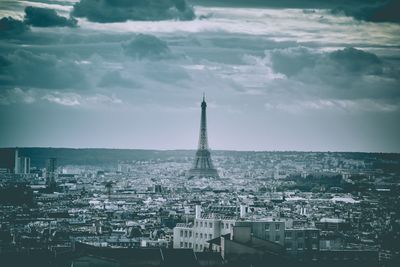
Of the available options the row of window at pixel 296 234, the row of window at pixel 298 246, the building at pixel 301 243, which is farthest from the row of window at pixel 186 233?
Result: the row of window at pixel 298 246

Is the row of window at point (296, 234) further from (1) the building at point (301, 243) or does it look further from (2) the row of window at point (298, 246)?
(2) the row of window at point (298, 246)

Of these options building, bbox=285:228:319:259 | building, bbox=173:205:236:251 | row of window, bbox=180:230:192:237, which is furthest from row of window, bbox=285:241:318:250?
row of window, bbox=180:230:192:237

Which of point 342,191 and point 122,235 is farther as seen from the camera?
point 342,191

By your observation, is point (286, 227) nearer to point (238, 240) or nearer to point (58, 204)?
point (238, 240)

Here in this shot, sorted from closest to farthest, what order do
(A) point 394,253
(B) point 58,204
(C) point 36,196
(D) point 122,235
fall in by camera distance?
(A) point 394,253 < (D) point 122,235 < (B) point 58,204 < (C) point 36,196

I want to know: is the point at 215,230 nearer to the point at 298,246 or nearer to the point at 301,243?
the point at 298,246

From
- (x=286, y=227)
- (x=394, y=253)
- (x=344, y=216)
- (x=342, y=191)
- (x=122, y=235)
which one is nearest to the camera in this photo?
(x=286, y=227)

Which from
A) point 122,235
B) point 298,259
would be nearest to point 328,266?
point 298,259

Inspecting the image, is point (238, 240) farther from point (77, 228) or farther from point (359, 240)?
point (77, 228)

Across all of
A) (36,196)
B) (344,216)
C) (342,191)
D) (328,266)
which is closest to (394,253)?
(328,266)

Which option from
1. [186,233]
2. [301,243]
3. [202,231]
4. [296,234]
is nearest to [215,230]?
[202,231]
